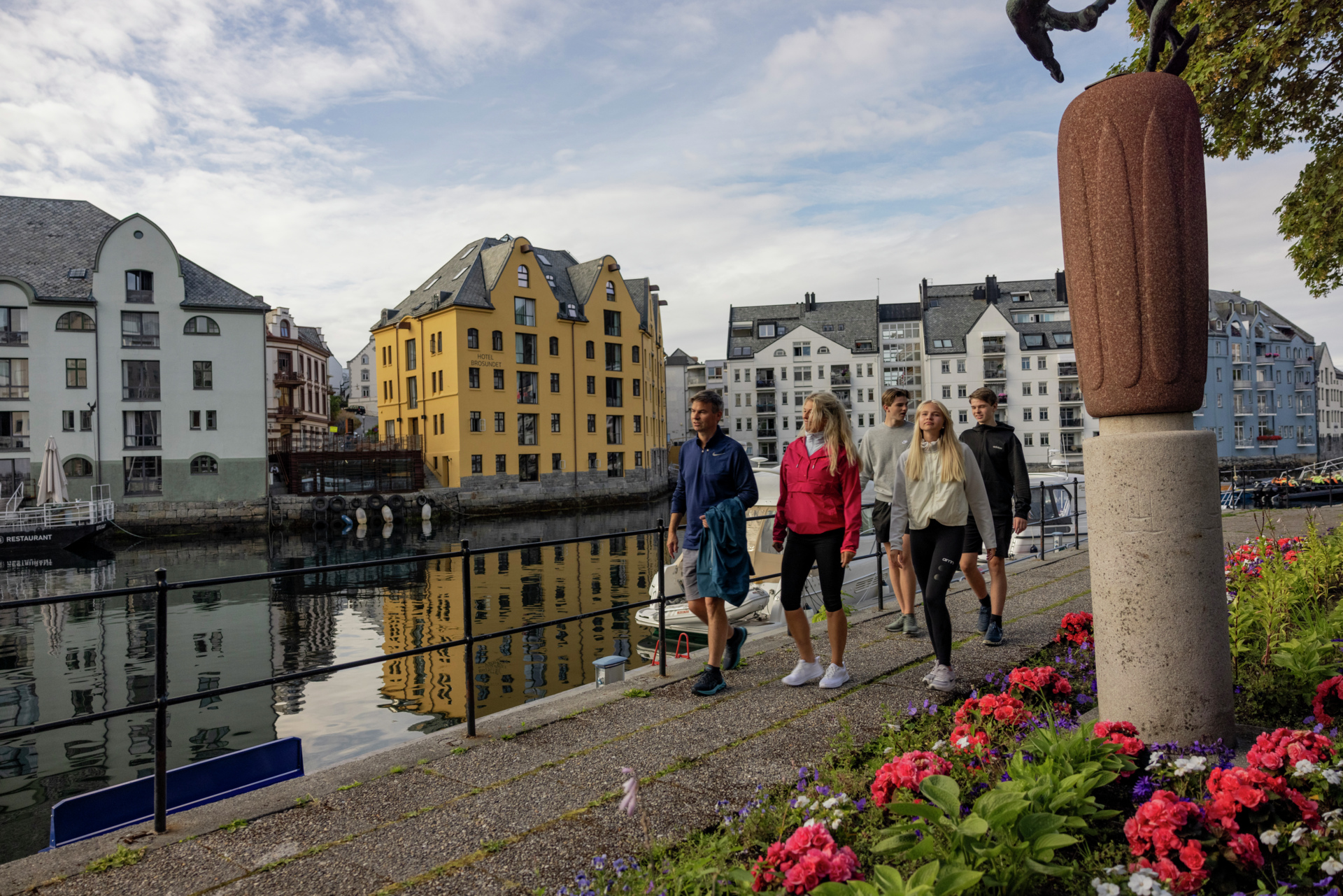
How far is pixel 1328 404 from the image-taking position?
96438 millimetres

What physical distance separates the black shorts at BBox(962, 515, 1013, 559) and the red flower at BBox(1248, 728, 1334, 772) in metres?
2.43

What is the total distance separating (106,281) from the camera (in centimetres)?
4172

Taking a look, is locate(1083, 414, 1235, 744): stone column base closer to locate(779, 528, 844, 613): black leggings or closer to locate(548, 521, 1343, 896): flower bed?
locate(548, 521, 1343, 896): flower bed

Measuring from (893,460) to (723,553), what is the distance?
249cm

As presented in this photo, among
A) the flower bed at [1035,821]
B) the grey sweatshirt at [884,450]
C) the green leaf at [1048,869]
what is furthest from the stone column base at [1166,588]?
the grey sweatshirt at [884,450]

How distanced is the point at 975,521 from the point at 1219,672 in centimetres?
231

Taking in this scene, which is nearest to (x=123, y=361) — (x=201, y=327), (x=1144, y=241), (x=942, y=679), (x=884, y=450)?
(x=201, y=327)

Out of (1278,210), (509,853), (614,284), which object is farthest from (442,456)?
(509,853)

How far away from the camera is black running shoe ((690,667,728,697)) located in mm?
5164

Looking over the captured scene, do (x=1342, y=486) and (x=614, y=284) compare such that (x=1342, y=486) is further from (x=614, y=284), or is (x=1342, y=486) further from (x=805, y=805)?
(x=614, y=284)

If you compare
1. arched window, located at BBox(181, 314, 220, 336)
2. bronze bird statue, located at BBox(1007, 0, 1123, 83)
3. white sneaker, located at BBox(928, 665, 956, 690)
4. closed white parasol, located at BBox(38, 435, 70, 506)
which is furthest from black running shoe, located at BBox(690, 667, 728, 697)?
arched window, located at BBox(181, 314, 220, 336)

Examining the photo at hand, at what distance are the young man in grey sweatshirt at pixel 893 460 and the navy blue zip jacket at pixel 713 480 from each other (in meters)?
1.78

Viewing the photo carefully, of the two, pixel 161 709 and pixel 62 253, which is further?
pixel 62 253

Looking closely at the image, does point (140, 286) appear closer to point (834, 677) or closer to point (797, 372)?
point (834, 677)
